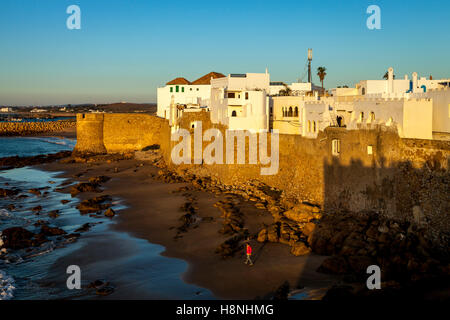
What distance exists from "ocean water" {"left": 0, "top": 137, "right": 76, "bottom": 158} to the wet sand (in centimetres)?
3096

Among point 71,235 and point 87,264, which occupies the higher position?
point 71,235

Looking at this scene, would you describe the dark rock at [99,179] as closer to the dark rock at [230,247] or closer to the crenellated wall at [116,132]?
the crenellated wall at [116,132]

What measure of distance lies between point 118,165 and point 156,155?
4690 millimetres

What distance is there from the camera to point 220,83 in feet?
123

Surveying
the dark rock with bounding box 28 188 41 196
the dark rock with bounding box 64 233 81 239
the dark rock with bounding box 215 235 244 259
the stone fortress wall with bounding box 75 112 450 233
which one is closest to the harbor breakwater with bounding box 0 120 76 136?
the dark rock with bounding box 28 188 41 196

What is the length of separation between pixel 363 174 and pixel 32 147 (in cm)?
5367

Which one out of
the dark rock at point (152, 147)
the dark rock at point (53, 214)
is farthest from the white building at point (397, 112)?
the dark rock at point (152, 147)

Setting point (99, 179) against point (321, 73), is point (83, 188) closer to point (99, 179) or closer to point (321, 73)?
point (99, 179)

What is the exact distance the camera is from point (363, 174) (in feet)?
62.2

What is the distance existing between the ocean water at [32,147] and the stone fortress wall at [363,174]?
32.2 m

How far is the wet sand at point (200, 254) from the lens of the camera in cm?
1394

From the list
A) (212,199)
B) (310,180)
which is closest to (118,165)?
(212,199)

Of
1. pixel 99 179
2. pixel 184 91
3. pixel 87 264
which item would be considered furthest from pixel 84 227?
pixel 184 91

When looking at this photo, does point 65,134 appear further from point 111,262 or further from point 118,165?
point 111,262
